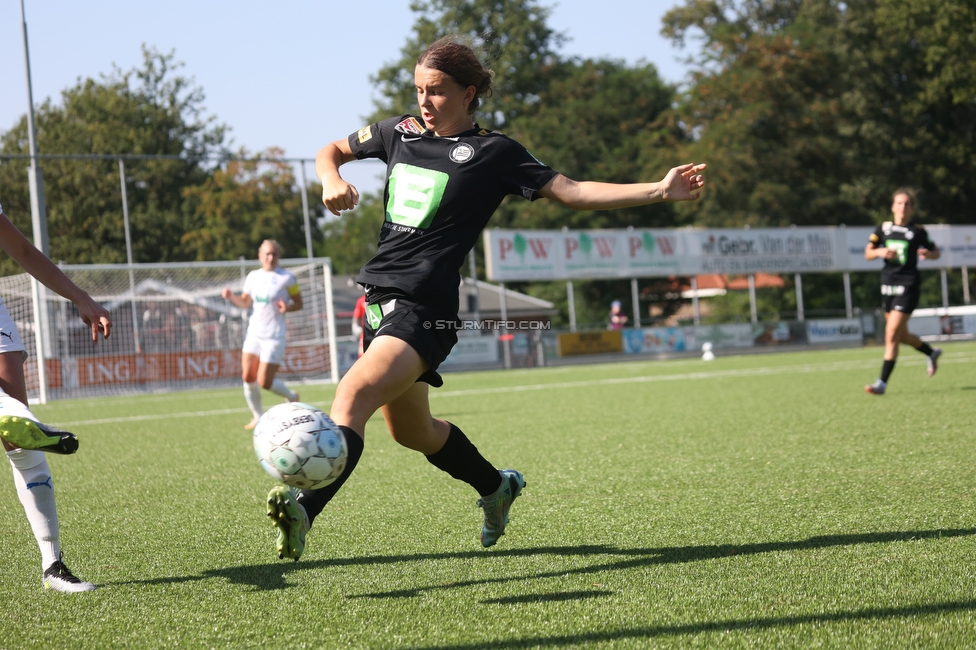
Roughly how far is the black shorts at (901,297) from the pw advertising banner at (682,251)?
18.6 m

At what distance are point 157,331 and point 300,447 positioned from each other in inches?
792

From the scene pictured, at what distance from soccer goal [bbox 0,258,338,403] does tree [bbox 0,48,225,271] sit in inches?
74.2

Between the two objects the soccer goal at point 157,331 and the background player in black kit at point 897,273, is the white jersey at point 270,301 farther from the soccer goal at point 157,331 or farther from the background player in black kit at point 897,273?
the soccer goal at point 157,331

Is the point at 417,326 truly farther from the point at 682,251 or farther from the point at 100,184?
the point at 682,251

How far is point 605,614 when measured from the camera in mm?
2980

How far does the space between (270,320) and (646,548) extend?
23.1ft

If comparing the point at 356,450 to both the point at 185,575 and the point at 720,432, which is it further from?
the point at 720,432

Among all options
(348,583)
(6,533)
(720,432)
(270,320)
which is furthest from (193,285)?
(348,583)

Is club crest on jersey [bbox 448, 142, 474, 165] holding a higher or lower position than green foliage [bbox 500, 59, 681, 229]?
lower

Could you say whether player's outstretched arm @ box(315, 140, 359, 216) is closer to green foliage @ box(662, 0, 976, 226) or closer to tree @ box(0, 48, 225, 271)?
tree @ box(0, 48, 225, 271)

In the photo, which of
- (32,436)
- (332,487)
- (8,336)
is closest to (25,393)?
(8,336)

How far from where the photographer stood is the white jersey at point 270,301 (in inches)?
402

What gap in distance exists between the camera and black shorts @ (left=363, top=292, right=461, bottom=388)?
10.8 ft

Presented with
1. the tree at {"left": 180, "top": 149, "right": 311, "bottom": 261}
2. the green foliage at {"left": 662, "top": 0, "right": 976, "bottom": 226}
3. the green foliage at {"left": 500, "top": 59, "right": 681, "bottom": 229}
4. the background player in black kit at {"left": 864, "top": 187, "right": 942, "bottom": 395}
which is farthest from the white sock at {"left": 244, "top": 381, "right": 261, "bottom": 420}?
the green foliage at {"left": 662, "top": 0, "right": 976, "bottom": 226}
